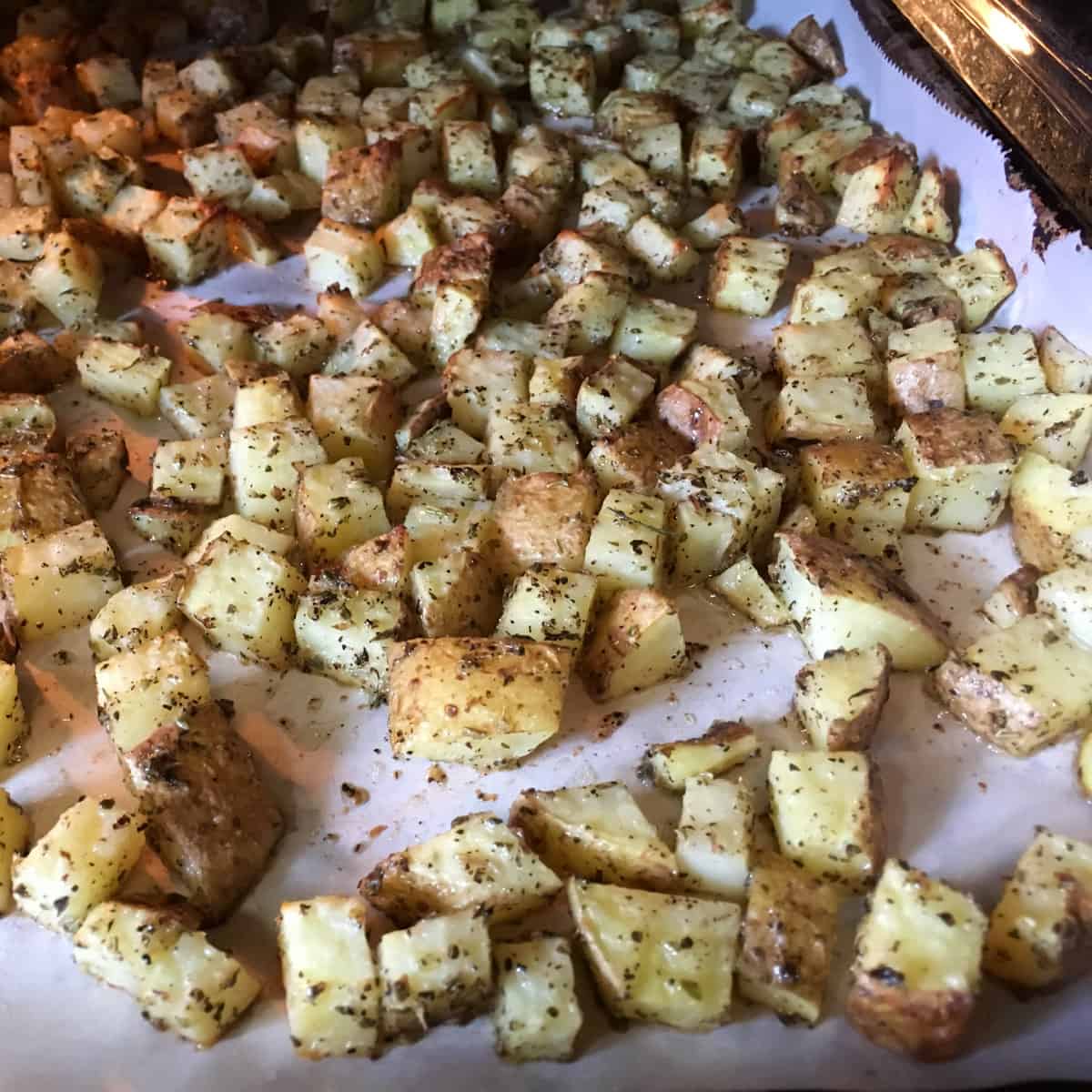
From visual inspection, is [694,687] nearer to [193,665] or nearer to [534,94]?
[193,665]

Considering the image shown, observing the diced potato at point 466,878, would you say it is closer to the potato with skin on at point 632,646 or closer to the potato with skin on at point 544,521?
the potato with skin on at point 632,646

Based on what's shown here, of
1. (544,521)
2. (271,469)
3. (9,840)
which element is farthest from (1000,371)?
(9,840)

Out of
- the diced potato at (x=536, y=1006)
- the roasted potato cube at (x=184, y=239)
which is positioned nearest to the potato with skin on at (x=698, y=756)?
the diced potato at (x=536, y=1006)

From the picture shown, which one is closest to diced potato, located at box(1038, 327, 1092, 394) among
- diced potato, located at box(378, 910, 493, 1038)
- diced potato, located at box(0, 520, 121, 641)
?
diced potato, located at box(378, 910, 493, 1038)

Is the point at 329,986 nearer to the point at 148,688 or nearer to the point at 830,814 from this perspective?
the point at 148,688

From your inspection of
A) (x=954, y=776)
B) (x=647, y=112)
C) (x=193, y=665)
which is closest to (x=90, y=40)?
(x=647, y=112)

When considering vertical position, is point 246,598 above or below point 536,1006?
below
